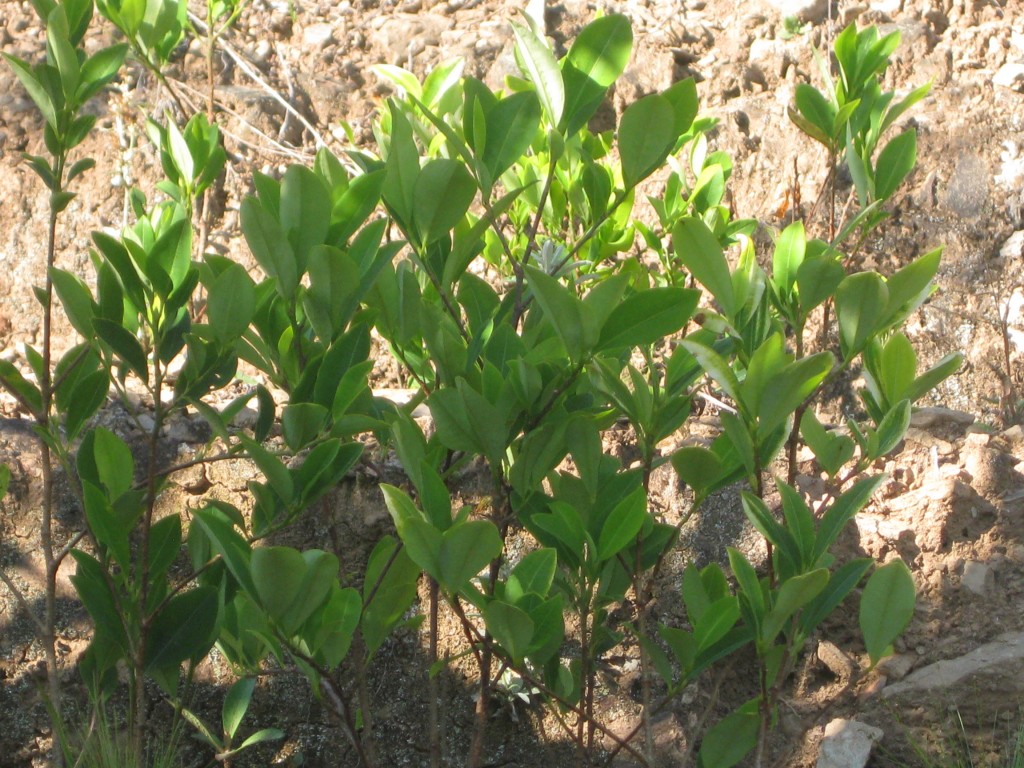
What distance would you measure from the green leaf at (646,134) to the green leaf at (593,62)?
2.1 inches

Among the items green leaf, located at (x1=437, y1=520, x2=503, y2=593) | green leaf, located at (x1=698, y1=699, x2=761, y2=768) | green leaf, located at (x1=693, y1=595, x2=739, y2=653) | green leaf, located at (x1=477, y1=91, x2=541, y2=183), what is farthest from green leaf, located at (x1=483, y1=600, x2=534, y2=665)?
green leaf, located at (x1=477, y1=91, x2=541, y2=183)

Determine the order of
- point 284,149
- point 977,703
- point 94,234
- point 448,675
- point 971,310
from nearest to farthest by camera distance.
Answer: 1. point 94,234
2. point 977,703
3. point 448,675
4. point 971,310
5. point 284,149

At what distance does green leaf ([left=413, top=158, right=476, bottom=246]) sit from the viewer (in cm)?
140

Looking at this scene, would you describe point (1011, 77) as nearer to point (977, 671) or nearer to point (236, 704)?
point (977, 671)

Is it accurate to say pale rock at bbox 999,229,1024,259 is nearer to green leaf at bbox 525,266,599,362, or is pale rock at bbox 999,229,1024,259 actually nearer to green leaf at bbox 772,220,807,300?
green leaf at bbox 772,220,807,300

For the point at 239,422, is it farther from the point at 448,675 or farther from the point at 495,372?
the point at 495,372

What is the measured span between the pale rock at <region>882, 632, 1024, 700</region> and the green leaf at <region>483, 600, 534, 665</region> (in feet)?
2.91

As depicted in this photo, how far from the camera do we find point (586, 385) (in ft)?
5.08

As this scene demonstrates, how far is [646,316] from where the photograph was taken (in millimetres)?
1366

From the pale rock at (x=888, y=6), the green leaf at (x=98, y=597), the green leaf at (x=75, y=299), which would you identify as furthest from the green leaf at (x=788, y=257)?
the pale rock at (x=888, y=6)

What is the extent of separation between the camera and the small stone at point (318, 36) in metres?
3.41

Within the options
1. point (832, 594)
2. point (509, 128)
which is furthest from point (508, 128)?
point (832, 594)

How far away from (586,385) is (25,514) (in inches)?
47.2

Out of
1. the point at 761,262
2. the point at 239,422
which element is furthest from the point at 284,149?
the point at 761,262
